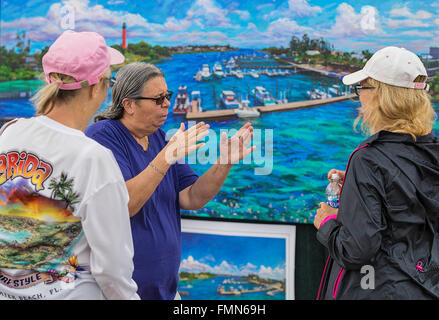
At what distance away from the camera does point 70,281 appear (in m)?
1.28

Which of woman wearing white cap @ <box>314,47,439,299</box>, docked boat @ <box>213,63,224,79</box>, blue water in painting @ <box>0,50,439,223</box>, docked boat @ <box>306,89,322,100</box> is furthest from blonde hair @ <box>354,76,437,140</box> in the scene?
docked boat @ <box>213,63,224,79</box>

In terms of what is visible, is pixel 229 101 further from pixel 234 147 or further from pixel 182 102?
pixel 234 147

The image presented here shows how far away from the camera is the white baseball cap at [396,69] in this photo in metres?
1.58

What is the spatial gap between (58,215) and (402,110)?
1.22m

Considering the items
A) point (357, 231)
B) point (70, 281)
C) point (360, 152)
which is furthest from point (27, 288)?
point (360, 152)

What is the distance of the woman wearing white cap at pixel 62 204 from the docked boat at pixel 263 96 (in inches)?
81.3

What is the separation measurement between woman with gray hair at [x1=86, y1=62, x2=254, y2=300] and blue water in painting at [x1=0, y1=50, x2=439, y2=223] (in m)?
1.13

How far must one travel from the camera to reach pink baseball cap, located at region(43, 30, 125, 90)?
132 cm

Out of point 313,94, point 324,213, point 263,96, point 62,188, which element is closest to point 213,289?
point 263,96

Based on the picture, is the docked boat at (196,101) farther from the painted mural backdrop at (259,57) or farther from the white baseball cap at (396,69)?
the white baseball cap at (396,69)

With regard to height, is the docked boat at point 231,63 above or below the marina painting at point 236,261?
above

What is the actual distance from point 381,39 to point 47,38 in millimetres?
2626

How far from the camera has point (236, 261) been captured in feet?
10.7

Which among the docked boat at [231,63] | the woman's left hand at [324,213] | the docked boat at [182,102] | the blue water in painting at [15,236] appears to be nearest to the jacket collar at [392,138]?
the woman's left hand at [324,213]
